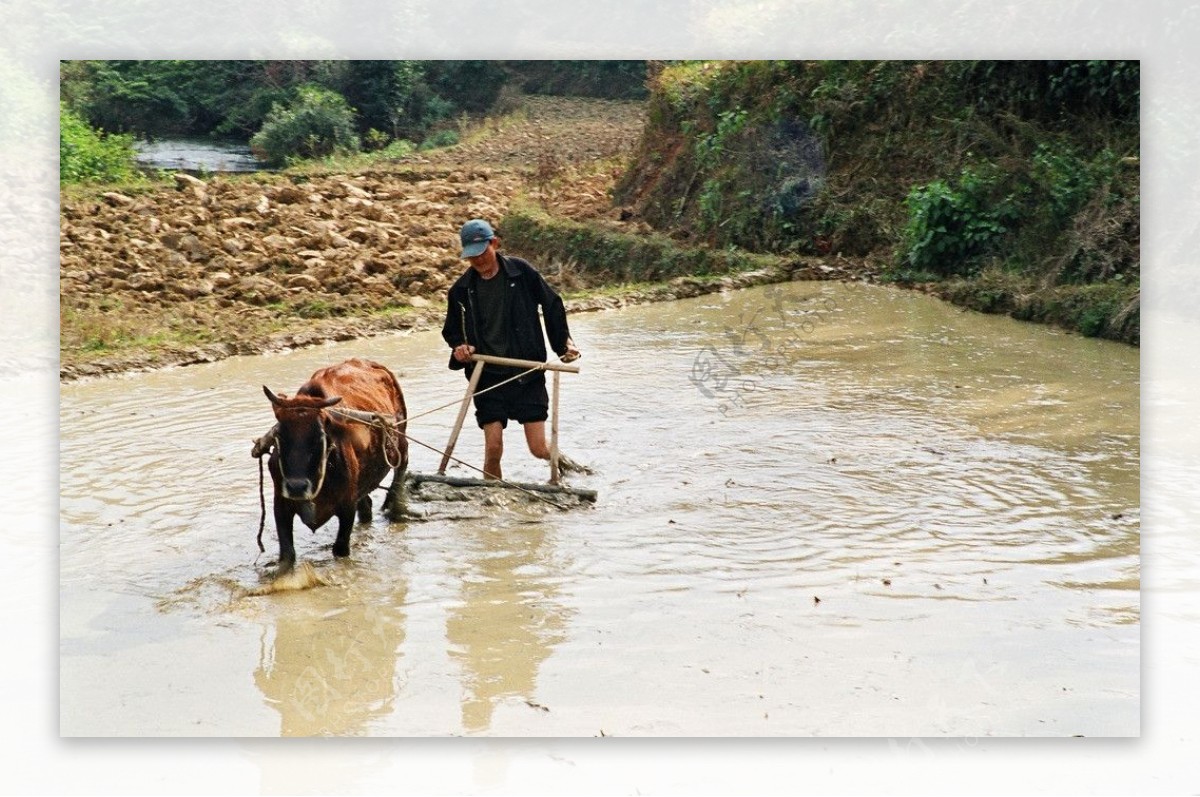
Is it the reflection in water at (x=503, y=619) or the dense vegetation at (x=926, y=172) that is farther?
the dense vegetation at (x=926, y=172)

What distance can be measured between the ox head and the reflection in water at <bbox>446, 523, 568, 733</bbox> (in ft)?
2.42

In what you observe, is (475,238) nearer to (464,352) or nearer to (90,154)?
(464,352)

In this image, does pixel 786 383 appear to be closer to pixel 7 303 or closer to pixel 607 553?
pixel 607 553

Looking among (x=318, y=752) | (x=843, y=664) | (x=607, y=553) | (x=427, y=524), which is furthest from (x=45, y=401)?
(x=843, y=664)

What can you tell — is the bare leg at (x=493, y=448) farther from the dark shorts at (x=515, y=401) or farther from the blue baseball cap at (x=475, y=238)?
the blue baseball cap at (x=475, y=238)

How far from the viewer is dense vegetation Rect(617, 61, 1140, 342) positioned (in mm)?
9148

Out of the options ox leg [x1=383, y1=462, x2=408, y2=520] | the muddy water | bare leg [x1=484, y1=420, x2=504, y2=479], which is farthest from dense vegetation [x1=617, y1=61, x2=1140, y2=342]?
ox leg [x1=383, y1=462, x2=408, y2=520]

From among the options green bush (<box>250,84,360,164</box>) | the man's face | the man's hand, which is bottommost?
the man's hand

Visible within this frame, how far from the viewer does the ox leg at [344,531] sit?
543 cm

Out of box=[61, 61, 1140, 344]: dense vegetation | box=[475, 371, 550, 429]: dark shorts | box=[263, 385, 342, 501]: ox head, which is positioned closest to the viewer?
box=[263, 385, 342, 501]: ox head

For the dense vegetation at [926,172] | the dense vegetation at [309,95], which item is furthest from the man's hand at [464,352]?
the dense vegetation at [926,172]

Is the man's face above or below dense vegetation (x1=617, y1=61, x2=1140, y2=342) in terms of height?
below

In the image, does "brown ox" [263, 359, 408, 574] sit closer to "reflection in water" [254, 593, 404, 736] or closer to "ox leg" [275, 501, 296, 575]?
"ox leg" [275, 501, 296, 575]

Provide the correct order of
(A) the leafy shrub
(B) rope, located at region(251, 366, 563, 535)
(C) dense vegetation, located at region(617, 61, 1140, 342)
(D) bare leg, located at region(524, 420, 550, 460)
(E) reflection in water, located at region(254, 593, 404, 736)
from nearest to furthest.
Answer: (E) reflection in water, located at region(254, 593, 404, 736), (B) rope, located at region(251, 366, 563, 535), (D) bare leg, located at region(524, 420, 550, 460), (C) dense vegetation, located at region(617, 61, 1140, 342), (A) the leafy shrub
